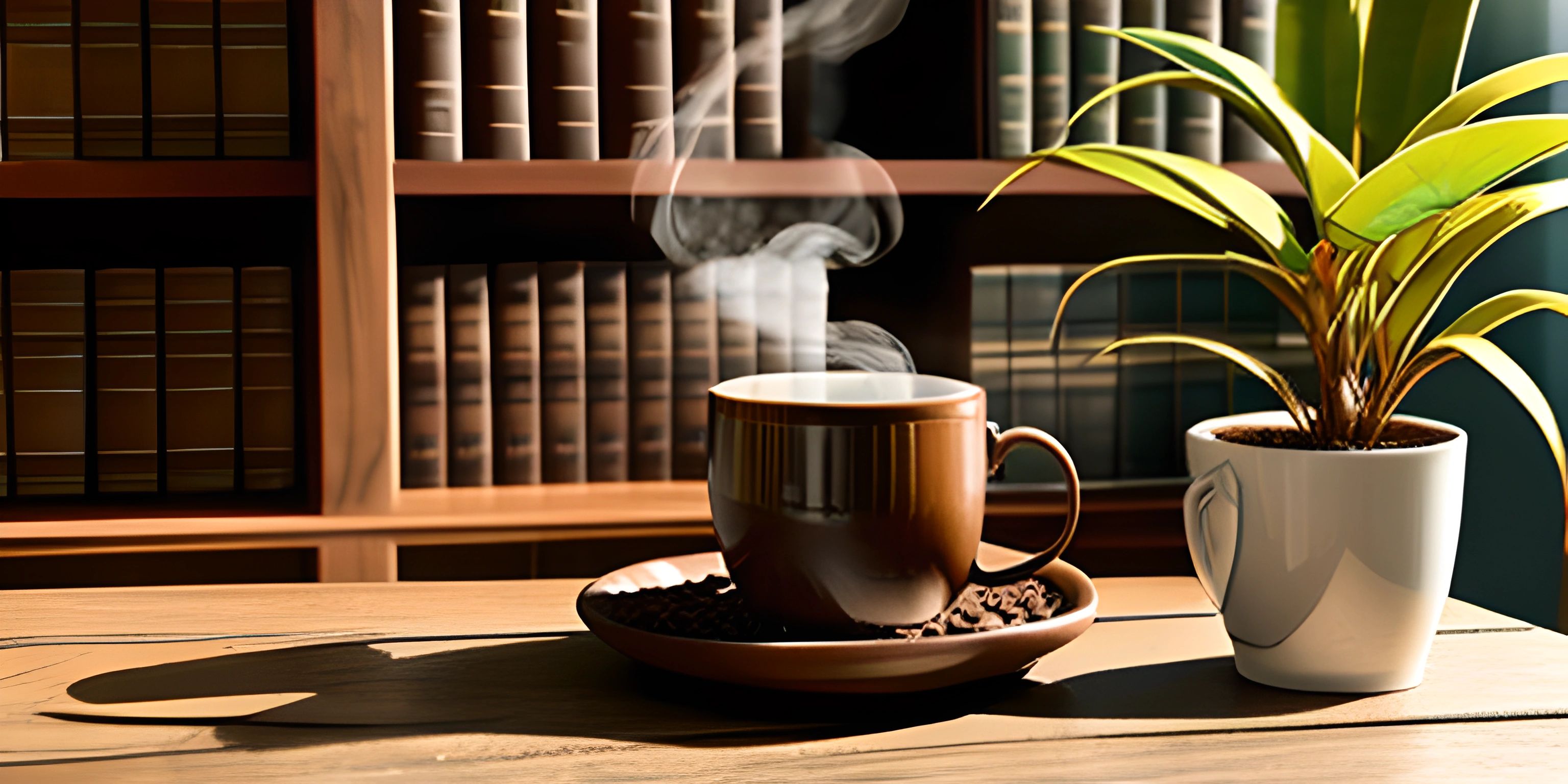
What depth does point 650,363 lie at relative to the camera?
1241 millimetres

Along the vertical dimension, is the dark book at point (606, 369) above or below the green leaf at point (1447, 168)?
below

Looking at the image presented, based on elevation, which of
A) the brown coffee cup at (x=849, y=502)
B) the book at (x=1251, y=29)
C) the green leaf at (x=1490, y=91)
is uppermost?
the book at (x=1251, y=29)

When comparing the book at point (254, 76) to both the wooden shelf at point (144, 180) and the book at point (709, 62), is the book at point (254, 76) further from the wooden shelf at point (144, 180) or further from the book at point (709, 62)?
the book at point (709, 62)

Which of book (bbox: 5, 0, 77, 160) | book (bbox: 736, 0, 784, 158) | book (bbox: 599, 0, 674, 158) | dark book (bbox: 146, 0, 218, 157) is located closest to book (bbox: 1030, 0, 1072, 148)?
book (bbox: 736, 0, 784, 158)

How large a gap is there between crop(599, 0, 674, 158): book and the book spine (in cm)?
8

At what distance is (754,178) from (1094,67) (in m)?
0.38

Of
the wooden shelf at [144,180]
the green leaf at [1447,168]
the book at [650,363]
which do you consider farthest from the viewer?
the book at [650,363]

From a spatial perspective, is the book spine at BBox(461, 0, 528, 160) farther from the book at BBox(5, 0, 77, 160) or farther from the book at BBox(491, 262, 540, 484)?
the book at BBox(5, 0, 77, 160)

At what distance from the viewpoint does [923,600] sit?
529 mm

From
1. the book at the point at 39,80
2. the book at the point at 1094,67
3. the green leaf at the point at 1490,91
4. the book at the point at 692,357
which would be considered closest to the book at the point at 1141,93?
the book at the point at 1094,67

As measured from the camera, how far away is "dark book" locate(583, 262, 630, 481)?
1.23 meters

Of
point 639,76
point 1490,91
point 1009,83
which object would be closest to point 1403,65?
point 1490,91

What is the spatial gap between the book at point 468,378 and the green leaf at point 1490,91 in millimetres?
915

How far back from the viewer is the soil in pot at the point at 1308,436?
56 centimetres
